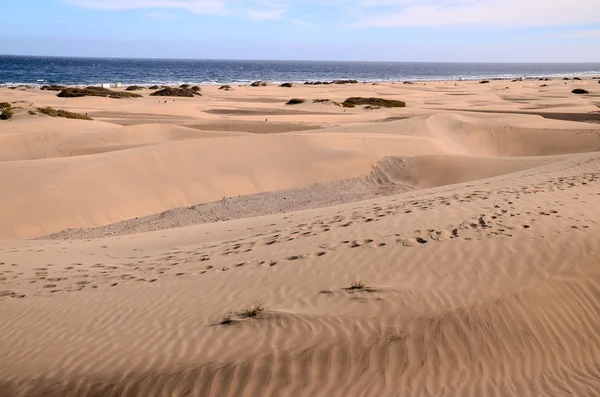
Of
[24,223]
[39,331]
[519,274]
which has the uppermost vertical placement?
[519,274]

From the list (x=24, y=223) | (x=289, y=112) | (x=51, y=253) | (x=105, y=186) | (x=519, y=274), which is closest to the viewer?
(x=519, y=274)

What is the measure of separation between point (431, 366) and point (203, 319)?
2055 mm

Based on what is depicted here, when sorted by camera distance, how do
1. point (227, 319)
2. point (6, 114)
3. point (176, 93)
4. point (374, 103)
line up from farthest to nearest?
1. point (176, 93)
2. point (374, 103)
3. point (6, 114)
4. point (227, 319)

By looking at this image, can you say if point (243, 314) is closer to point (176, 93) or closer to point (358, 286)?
point (358, 286)

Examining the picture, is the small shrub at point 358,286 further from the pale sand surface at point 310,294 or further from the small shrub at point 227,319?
the small shrub at point 227,319

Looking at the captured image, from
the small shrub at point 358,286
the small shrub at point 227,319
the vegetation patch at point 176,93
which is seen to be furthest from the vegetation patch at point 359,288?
the vegetation patch at point 176,93

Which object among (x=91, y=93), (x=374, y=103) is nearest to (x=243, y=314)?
(x=374, y=103)

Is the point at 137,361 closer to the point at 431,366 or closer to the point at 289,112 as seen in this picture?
the point at 431,366

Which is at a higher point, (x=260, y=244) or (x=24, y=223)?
(x=260, y=244)

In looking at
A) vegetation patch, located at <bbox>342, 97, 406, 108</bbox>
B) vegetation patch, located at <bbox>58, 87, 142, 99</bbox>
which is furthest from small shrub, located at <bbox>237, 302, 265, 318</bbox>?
vegetation patch, located at <bbox>58, 87, 142, 99</bbox>

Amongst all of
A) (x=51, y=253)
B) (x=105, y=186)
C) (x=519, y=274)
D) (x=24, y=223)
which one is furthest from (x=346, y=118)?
(x=519, y=274)

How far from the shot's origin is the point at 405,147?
19531 millimetres

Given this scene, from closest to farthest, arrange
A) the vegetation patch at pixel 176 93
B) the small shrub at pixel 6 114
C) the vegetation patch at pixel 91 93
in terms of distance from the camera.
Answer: the small shrub at pixel 6 114 < the vegetation patch at pixel 91 93 < the vegetation patch at pixel 176 93

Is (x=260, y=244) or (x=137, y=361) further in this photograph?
(x=260, y=244)
